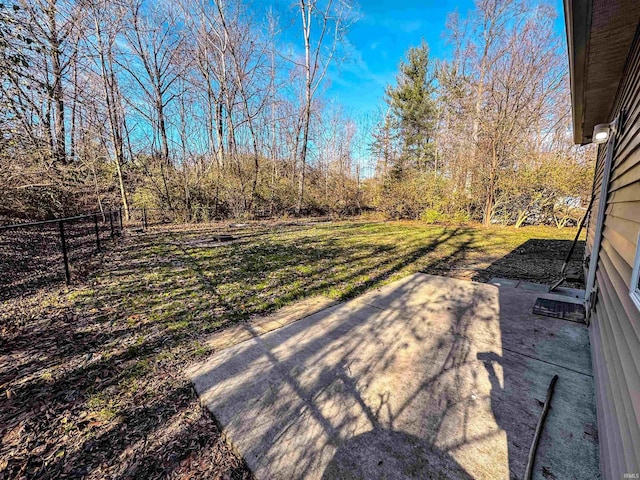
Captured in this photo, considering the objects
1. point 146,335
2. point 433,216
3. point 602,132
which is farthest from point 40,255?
point 433,216

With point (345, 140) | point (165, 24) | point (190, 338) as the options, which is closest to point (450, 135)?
point (345, 140)

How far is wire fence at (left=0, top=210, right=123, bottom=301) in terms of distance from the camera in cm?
398

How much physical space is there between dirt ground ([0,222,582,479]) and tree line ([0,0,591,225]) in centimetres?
466

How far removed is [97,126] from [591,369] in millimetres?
14732

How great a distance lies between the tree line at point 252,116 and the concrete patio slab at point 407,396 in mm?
7478

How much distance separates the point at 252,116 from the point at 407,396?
1493cm

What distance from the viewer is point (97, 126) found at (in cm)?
1061

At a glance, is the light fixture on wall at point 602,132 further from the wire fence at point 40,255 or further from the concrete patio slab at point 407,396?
the wire fence at point 40,255

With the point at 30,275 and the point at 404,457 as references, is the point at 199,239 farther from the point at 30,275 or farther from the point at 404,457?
the point at 404,457

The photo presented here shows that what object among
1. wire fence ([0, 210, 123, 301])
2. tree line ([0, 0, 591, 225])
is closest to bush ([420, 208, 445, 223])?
tree line ([0, 0, 591, 225])

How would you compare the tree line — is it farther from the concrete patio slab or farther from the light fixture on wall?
the light fixture on wall

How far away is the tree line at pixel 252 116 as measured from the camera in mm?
8562

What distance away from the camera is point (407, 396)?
1.89 meters

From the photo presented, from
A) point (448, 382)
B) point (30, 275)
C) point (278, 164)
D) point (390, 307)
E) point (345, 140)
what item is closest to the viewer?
point (448, 382)
